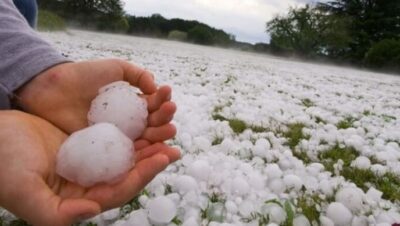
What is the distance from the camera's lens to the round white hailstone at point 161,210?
5.13 feet

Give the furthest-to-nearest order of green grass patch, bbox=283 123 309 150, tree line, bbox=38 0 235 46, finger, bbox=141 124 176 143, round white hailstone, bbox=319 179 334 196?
tree line, bbox=38 0 235 46, green grass patch, bbox=283 123 309 150, round white hailstone, bbox=319 179 334 196, finger, bbox=141 124 176 143

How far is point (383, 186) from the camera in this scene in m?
2.04

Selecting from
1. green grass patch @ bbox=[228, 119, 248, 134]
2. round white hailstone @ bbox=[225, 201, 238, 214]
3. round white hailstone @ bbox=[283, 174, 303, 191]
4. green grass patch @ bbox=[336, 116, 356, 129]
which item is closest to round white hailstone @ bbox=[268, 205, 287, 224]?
round white hailstone @ bbox=[225, 201, 238, 214]

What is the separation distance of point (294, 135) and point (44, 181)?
1.99m

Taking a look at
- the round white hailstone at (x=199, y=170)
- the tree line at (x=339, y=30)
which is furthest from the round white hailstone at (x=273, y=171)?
the tree line at (x=339, y=30)

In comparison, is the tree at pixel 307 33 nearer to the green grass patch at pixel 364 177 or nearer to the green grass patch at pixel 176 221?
the green grass patch at pixel 364 177

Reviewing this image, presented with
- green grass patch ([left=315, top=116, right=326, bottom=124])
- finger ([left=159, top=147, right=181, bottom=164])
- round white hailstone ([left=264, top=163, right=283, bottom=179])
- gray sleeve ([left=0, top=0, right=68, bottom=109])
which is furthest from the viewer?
green grass patch ([left=315, top=116, right=326, bottom=124])

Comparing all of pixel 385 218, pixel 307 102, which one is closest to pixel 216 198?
pixel 385 218

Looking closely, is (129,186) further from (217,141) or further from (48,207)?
(217,141)

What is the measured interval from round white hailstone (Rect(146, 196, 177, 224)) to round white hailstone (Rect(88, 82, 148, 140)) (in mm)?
276

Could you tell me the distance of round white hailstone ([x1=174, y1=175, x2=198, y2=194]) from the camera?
72.0 inches

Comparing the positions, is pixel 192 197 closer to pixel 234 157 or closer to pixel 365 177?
pixel 234 157

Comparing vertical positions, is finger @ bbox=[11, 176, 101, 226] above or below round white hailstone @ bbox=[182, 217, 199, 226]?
above

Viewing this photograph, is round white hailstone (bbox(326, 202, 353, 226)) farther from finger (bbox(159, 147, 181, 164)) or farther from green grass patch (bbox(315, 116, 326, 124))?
green grass patch (bbox(315, 116, 326, 124))
